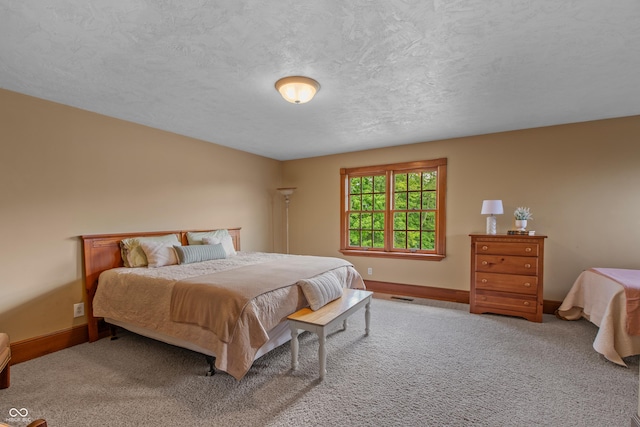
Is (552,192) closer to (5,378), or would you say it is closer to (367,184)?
(367,184)

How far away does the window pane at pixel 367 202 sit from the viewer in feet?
15.9

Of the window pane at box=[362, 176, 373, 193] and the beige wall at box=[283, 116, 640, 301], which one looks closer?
the beige wall at box=[283, 116, 640, 301]

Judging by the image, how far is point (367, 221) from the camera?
4895mm

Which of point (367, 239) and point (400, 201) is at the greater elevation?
point (400, 201)

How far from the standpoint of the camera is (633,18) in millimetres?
1590

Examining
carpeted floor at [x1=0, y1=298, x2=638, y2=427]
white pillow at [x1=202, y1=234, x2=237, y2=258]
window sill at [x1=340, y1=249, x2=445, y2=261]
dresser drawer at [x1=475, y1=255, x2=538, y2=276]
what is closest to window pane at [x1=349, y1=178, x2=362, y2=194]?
window sill at [x1=340, y1=249, x2=445, y2=261]

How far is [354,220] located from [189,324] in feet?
10.9

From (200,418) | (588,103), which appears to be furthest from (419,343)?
(588,103)

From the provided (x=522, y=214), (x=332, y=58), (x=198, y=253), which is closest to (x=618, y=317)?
(x=522, y=214)

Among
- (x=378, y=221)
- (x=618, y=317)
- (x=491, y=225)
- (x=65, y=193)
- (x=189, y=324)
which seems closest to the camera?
(x=189, y=324)

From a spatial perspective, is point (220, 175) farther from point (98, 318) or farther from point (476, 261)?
point (476, 261)

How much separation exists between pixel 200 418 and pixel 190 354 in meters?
0.92

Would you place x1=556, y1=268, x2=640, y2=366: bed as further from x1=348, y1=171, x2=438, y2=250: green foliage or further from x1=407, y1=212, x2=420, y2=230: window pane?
x1=407, y1=212, x2=420, y2=230: window pane

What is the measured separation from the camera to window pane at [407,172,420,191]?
4.48 meters
